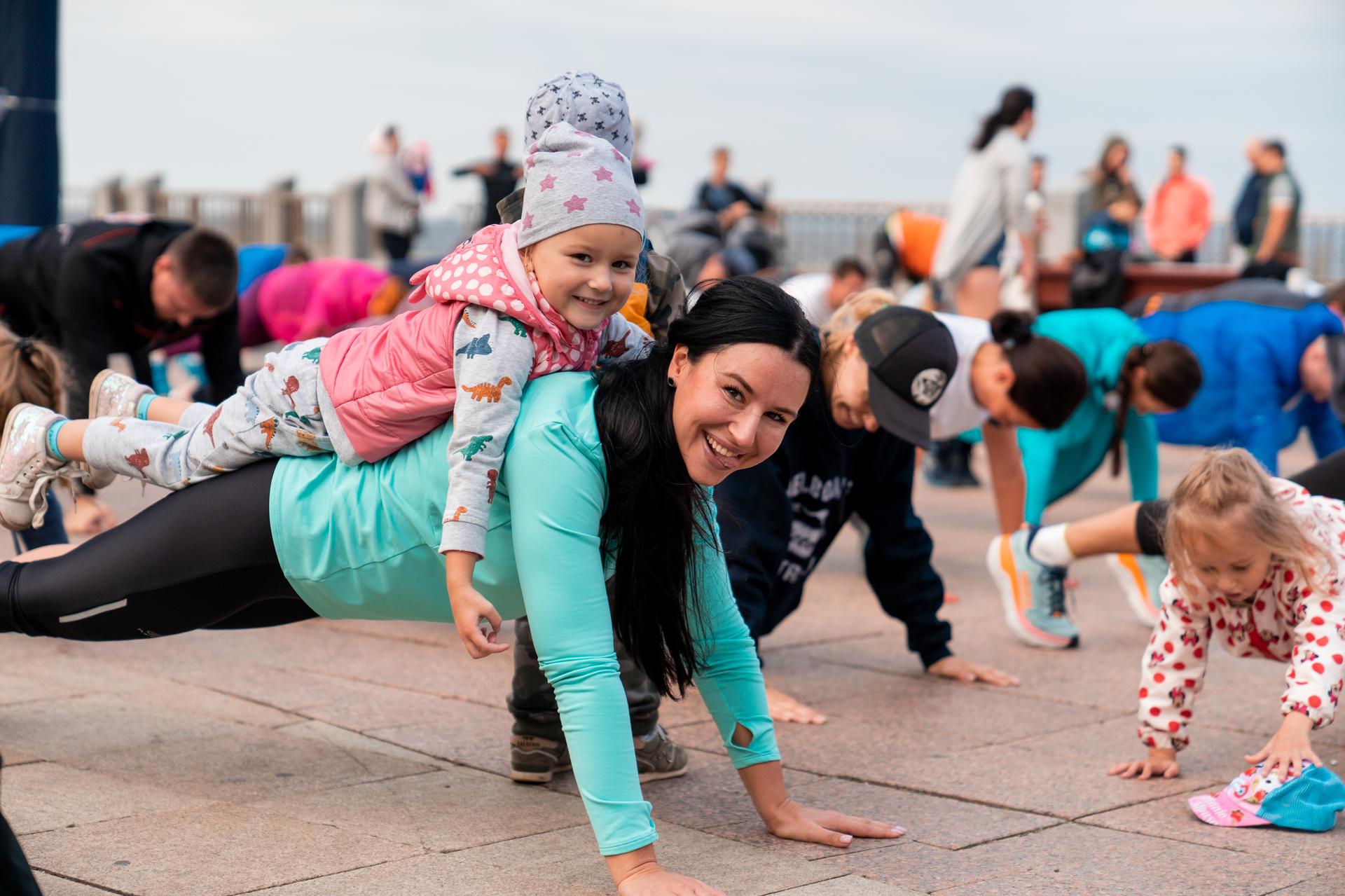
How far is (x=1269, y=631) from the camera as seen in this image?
3.54 metres

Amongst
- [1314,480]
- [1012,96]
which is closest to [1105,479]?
[1012,96]

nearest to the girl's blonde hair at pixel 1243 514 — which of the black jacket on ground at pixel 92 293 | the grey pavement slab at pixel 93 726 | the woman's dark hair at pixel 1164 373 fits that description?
the woman's dark hair at pixel 1164 373

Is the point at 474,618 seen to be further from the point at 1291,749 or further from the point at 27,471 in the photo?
the point at 1291,749

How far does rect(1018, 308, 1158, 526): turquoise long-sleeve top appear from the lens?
570 cm

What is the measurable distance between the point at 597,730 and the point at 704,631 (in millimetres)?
439

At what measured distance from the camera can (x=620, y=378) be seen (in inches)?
111

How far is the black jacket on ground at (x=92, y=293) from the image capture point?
5582mm

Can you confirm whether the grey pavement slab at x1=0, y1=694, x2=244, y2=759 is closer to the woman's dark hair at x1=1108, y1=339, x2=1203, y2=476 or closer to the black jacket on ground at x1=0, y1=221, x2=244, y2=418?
the black jacket on ground at x1=0, y1=221, x2=244, y2=418

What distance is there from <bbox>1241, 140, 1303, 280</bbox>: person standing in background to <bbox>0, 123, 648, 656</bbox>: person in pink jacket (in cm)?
1002

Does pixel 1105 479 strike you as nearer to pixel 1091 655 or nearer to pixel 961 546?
pixel 961 546

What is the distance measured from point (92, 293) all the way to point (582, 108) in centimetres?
300

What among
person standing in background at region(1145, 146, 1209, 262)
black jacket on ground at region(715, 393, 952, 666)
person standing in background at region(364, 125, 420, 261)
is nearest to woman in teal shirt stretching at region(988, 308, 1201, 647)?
black jacket on ground at region(715, 393, 952, 666)

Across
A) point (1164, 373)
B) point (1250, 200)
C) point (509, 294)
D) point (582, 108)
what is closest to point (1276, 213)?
point (1250, 200)

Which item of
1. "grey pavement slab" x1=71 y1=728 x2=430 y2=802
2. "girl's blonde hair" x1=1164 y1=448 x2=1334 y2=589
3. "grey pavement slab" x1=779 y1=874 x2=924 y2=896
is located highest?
"girl's blonde hair" x1=1164 y1=448 x2=1334 y2=589
